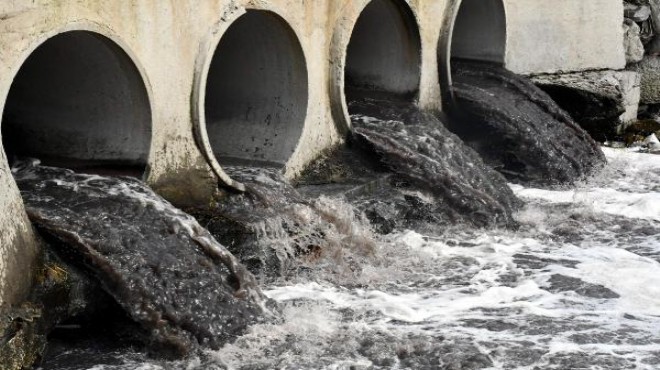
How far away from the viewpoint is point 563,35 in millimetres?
11719

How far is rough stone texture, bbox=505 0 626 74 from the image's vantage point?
1143cm

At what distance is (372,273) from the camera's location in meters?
6.89

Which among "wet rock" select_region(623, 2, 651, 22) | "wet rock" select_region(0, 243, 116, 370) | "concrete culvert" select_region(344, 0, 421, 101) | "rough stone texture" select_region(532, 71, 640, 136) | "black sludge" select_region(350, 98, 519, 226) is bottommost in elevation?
"wet rock" select_region(0, 243, 116, 370)

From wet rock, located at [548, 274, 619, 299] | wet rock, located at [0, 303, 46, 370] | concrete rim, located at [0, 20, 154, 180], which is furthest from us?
wet rock, located at [548, 274, 619, 299]

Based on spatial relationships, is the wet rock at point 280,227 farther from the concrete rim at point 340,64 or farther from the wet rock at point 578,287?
the wet rock at point 578,287

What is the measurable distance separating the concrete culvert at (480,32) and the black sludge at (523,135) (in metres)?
0.86

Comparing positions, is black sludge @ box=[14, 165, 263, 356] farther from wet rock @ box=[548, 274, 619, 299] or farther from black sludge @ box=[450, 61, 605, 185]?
black sludge @ box=[450, 61, 605, 185]

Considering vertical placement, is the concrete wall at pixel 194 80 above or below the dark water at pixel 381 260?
above

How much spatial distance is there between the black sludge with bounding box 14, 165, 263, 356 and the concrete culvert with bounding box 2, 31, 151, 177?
619 mm

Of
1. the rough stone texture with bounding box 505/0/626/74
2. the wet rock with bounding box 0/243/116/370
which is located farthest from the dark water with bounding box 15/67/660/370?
the rough stone texture with bounding box 505/0/626/74

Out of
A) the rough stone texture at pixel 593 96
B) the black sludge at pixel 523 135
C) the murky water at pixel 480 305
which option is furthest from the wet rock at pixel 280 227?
the rough stone texture at pixel 593 96

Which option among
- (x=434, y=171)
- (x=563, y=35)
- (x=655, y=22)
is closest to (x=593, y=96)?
(x=563, y=35)

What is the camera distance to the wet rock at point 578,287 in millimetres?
6648

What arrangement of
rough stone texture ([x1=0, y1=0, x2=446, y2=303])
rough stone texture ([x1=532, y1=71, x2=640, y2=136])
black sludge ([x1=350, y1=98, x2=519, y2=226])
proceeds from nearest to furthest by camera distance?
rough stone texture ([x1=0, y1=0, x2=446, y2=303]), black sludge ([x1=350, y1=98, x2=519, y2=226]), rough stone texture ([x1=532, y1=71, x2=640, y2=136])
